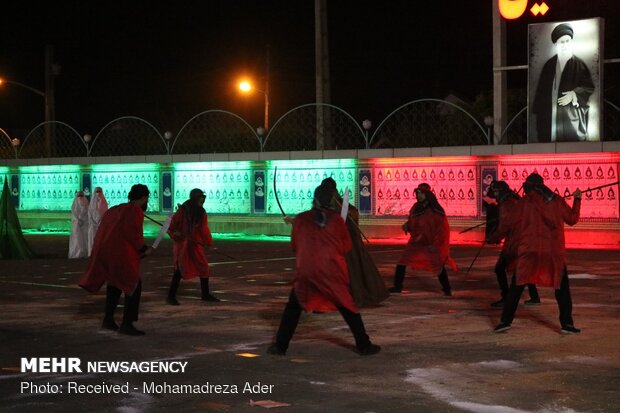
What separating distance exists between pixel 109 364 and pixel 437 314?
4.33m

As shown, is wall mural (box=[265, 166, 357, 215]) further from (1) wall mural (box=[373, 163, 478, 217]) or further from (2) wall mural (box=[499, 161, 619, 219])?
(2) wall mural (box=[499, 161, 619, 219])

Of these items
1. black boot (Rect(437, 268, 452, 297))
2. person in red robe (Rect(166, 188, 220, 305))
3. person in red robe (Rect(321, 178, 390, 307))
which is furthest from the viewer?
black boot (Rect(437, 268, 452, 297))

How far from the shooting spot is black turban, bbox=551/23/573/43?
24172 millimetres

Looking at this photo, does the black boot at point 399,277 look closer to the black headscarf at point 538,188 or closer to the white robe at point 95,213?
the black headscarf at point 538,188

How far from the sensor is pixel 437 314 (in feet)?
38.9

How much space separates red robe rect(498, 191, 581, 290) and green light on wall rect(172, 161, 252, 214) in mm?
19831

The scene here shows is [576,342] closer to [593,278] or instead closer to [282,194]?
[593,278]

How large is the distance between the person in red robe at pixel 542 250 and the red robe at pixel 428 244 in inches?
132

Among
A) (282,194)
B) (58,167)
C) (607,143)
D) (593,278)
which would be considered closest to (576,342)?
(593,278)

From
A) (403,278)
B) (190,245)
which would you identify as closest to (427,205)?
(403,278)

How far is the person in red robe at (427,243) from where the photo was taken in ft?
45.2

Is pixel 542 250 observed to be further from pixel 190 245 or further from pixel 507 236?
pixel 190 245

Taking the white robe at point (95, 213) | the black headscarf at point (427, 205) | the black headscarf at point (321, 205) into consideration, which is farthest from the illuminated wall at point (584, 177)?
the black headscarf at point (321, 205)

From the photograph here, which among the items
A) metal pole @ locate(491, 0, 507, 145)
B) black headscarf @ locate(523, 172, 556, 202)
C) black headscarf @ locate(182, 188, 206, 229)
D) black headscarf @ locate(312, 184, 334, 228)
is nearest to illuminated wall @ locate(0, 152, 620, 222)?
metal pole @ locate(491, 0, 507, 145)
